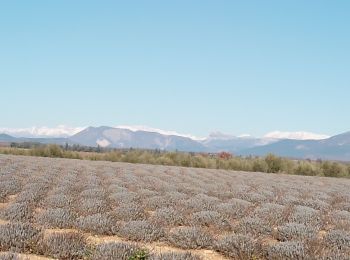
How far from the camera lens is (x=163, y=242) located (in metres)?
9.42

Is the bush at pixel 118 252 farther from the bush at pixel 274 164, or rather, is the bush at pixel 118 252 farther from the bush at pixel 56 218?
the bush at pixel 274 164

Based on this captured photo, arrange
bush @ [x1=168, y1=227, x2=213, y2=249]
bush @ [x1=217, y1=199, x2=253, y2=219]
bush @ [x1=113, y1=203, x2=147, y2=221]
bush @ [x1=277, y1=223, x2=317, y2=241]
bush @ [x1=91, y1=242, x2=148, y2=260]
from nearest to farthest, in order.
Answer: bush @ [x1=91, y1=242, x2=148, y2=260]
bush @ [x1=168, y1=227, x2=213, y2=249]
bush @ [x1=277, y1=223, x2=317, y2=241]
bush @ [x1=113, y1=203, x2=147, y2=221]
bush @ [x1=217, y1=199, x2=253, y2=219]

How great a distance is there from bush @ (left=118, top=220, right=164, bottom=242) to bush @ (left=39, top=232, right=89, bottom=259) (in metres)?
1.33

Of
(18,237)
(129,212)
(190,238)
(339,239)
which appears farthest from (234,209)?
(18,237)

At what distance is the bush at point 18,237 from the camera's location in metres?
8.04

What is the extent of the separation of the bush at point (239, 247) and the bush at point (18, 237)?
3695 mm

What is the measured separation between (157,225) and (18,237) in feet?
11.1

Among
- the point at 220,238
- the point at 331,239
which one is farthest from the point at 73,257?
the point at 331,239

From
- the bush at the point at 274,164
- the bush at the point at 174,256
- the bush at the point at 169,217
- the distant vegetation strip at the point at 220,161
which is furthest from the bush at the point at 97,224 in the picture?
the bush at the point at 274,164

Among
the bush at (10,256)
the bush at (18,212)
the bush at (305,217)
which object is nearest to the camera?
the bush at (10,256)

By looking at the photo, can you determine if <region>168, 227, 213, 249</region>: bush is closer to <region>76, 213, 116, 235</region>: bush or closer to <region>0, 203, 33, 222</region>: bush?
<region>76, 213, 116, 235</region>: bush

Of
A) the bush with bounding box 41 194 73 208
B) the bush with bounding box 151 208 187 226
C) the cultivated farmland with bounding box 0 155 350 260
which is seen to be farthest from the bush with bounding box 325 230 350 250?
the bush with bounding box 41 194 73 208

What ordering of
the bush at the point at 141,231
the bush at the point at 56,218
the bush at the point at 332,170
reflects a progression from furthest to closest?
the bush at the point at 332,170 → the bush at the point at 56,218 → the bush at the point at 141,231

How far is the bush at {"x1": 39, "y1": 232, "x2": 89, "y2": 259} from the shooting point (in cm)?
781
